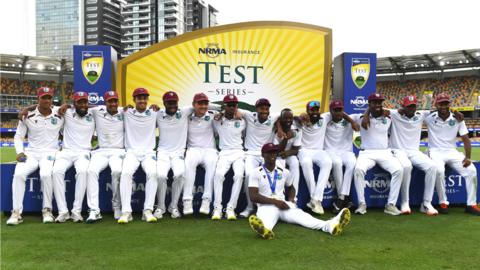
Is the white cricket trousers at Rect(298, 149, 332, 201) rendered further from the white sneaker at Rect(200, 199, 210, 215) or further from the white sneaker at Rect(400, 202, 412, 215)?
the white sneaker at Rect(200, 199, 210, 215)

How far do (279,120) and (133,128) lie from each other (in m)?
2.33

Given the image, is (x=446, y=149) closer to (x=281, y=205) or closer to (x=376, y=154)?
(x=376, y=154)

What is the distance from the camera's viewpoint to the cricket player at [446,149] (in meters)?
6.18

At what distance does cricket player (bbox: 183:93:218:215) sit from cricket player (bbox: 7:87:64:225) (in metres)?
1.96

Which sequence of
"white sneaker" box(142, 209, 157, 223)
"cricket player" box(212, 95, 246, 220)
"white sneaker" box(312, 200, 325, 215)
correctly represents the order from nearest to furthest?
"white sneaker" box(142, 209, 157, 223)
"cricket player" box(212, 95, 246, 220)
"white sneaker" box(312, 200, 325, 215)

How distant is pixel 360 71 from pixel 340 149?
126 inches

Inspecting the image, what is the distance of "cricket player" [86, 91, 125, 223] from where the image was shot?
5.60 meters

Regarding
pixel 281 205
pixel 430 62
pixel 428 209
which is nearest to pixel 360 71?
pixel 428 209

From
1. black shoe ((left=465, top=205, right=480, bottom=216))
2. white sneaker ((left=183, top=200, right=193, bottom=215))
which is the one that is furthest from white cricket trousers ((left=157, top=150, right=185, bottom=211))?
black shoe ((left=465, top=205, right=480, bottom=216))

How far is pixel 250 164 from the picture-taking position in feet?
19.5

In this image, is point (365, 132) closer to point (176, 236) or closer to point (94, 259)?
point (176, 236)

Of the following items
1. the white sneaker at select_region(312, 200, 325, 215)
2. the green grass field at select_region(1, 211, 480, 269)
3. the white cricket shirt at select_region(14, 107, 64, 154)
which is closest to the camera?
the green grass field at select_region(1, 211, 480, 269)

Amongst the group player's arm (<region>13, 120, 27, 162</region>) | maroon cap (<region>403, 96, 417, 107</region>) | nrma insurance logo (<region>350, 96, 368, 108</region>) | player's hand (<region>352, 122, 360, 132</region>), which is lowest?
player's arm (<region>13, 120, 27, 162</region>)

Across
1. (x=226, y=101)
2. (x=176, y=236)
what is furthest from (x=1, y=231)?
(x=226, y=101)
